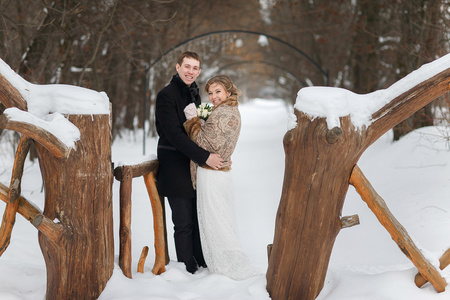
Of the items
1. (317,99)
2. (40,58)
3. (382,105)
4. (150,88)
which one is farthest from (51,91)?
(150,88)

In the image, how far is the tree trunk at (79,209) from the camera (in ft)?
10.5

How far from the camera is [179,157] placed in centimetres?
420

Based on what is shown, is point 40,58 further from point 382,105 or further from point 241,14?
point 241,14

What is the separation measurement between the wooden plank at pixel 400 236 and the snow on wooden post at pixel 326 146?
0.05 m

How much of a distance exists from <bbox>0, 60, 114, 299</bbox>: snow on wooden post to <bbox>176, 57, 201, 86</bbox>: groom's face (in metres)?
0.95

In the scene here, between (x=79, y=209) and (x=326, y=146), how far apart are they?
1651 mm

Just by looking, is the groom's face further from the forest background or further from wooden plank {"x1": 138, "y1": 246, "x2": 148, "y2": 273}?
the forest background

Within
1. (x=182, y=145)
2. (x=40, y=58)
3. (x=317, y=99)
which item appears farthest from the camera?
(x=40, y=58)

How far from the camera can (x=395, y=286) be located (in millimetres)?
3191

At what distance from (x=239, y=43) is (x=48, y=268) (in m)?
18.3

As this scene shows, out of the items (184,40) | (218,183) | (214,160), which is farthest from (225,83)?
(184,40)

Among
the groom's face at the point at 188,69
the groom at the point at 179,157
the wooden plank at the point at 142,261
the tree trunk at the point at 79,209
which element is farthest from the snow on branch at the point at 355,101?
the wooden plank at the point at 142,261

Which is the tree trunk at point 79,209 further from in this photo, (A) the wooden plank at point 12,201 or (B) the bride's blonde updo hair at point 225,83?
(B) the bride's blonde updo hair at point 225,83

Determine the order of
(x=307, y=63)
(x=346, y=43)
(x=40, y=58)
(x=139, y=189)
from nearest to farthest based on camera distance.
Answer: (x=40, y=58), (x=139, y=189), (x=346, y=43), (x=307, y=63)
